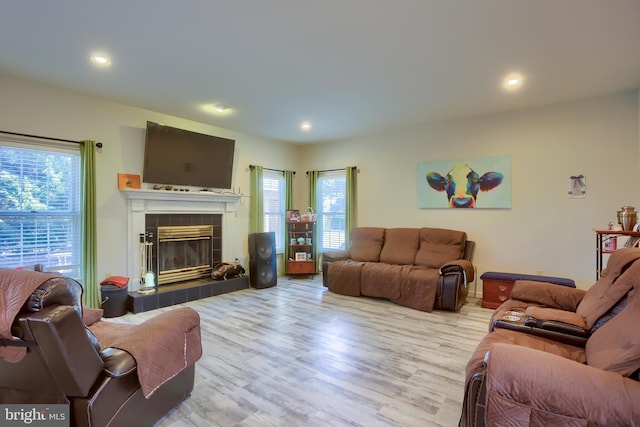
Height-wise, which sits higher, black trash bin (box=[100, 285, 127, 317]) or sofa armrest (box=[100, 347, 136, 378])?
sofa armrest (box=[100, 347, 136, 378])

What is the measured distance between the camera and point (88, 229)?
3.91 meters

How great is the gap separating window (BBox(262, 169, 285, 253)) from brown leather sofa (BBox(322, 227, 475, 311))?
1452 millimetres

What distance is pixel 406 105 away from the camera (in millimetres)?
4355

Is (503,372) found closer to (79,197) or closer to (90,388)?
(90,388)

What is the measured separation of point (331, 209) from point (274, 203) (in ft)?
3.74

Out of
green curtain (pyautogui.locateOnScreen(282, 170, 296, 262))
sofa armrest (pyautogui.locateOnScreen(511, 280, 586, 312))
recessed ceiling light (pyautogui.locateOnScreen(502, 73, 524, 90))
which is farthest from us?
green curtain (pyautogui.locateOnScreen(282, 170, 296, 262))

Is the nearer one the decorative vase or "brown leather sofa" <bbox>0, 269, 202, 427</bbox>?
"brown leather sofa" <bbox>0, 269, 202, 427</bbox>

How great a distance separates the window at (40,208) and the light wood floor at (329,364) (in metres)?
1.12

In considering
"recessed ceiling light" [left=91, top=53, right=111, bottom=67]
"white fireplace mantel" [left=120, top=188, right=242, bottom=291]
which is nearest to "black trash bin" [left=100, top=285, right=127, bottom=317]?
"white fireplace mantel" [left=120, top=188, right=242, bottom=291]

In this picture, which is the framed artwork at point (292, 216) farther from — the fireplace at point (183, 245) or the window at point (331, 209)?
the fireplace at point (183, 245)

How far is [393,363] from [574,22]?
296 cm

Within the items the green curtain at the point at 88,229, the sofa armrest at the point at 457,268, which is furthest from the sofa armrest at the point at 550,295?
the green curtain at the point at 88,229

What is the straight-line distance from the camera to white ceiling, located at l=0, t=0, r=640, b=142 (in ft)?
7.47

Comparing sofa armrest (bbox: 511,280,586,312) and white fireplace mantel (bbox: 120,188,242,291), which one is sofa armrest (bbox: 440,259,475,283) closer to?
sofa armrest (bbox: 511,280,586,312)
